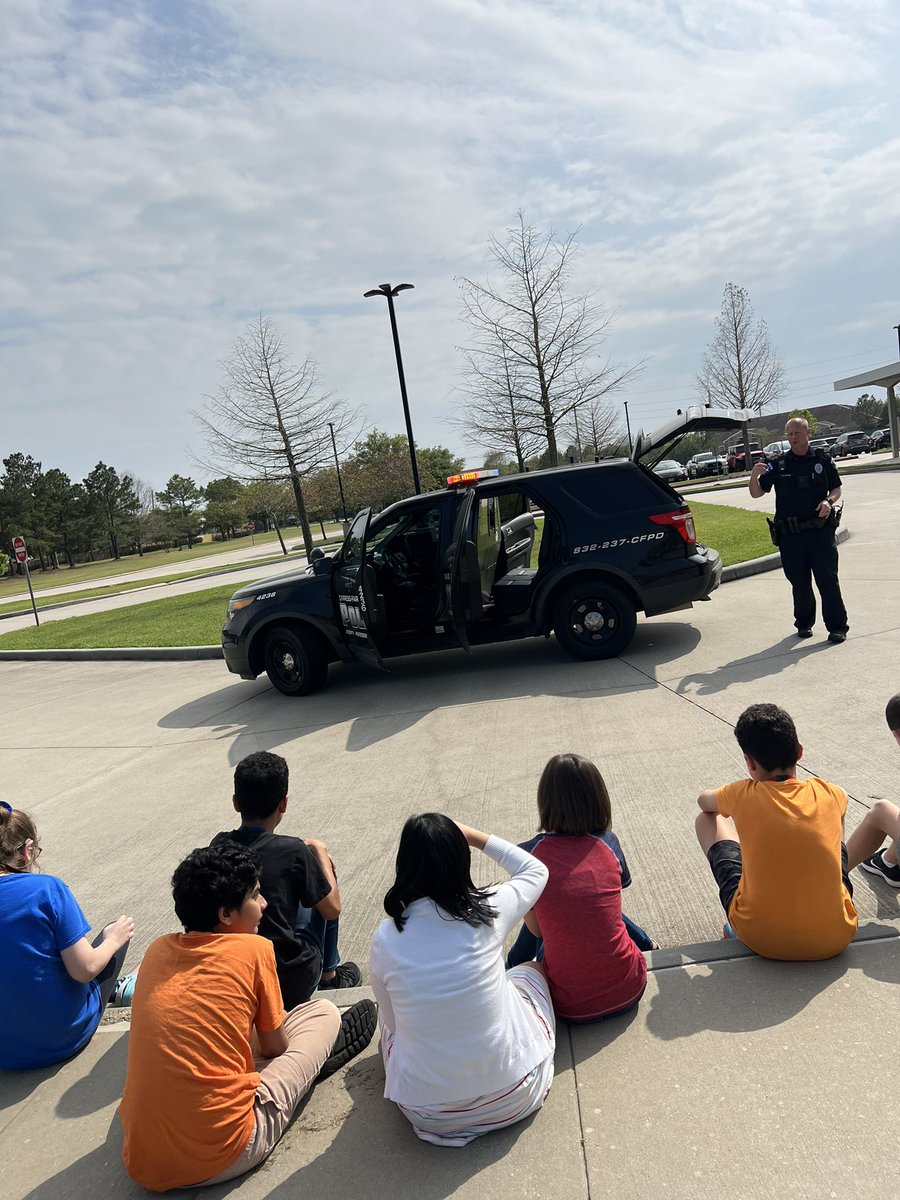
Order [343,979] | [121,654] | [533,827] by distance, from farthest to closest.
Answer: [121,654] → [533,827] → [343,979]

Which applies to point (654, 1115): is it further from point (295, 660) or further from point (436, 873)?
point (295, 660)

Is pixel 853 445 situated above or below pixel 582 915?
above

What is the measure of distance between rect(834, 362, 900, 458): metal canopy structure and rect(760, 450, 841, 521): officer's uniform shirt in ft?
87.8

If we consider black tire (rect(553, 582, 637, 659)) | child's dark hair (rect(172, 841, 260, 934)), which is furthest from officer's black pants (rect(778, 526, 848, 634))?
child's dark hair (rect(172, 841, 260, 934))

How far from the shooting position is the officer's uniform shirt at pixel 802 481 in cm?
761

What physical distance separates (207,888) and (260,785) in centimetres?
87

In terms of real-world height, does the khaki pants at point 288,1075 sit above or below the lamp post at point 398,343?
below

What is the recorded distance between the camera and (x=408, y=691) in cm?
827

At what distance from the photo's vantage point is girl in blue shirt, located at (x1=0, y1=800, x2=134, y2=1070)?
2.99 meters

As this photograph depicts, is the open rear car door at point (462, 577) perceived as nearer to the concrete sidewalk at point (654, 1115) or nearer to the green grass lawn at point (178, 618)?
the concrete sidewalk at point (654, 1115)

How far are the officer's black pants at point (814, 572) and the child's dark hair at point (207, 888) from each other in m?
6.25

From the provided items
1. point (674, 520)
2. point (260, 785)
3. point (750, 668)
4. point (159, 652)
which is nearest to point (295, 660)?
point (674, 520)

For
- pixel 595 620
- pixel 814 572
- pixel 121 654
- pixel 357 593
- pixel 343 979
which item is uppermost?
pixel 357 593

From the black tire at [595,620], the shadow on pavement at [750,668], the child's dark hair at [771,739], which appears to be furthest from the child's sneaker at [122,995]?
the black tire at [595,620]
